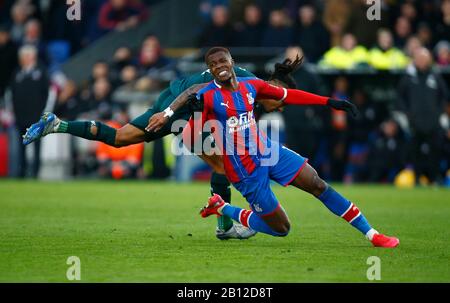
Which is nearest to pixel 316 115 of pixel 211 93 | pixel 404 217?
pixel 404 217

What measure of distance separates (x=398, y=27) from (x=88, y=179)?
6975 millimetres

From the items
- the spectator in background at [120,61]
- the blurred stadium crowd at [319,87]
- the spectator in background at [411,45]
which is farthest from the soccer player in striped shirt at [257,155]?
the spectator in background at [120,61]

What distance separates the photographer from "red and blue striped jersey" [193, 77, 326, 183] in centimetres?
961

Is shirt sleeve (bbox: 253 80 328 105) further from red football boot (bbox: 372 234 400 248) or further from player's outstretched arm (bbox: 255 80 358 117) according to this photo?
red football boot (bbox: 372 234 400 248)

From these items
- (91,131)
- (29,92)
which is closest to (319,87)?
(29,92)

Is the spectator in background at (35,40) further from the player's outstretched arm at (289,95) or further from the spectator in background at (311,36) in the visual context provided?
the player's outstretched arm at (289,95)

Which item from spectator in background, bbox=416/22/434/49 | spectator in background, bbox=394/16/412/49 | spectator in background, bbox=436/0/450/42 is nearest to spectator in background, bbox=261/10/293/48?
spectator in background, bbox=394/16/412/49

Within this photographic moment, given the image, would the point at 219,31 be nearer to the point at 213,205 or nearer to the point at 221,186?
the point at 221,186

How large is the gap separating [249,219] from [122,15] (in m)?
13.7

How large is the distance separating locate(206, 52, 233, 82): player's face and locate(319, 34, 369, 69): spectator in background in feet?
34.1

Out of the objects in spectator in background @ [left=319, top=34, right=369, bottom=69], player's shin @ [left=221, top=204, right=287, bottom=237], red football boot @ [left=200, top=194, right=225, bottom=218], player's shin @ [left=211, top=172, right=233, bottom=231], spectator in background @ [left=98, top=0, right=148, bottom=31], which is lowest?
player's shin @ [left=221, top=204, right=287, bottom=237]

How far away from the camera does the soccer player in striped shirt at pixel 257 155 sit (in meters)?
9.61

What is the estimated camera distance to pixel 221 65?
9.49 meters

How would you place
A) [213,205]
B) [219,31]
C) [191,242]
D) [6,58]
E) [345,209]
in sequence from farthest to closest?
[6,58] → [219,31] → [191,242] → [213,205] → [345,209]
